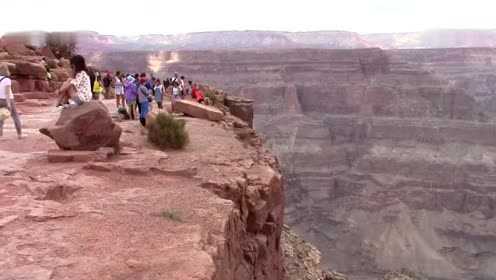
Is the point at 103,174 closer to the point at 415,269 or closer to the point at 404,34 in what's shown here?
the point at 415,269

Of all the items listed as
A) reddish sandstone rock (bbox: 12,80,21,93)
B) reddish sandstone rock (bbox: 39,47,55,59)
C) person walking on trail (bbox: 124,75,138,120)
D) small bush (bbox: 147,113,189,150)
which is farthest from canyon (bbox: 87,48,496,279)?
small bush (bbox: 147,113,189,150)

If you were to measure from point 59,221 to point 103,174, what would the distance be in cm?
213

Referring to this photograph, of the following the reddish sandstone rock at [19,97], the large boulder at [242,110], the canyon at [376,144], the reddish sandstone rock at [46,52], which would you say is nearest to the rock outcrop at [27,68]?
the reddish sandstone rock at [19,97]

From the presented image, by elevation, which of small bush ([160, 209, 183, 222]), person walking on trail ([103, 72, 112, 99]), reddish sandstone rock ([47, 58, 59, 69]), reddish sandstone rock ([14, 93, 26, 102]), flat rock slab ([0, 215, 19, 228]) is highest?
flat rock slab ([0, 215, 19, 228])

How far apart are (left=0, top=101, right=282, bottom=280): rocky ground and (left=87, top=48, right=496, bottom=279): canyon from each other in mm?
28575

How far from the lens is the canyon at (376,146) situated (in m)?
43.4

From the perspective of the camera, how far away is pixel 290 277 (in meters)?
13.7

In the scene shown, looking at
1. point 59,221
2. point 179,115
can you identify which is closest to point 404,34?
point 179,115

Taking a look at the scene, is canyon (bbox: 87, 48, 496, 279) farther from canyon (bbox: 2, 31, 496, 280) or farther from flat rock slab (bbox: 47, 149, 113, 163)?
flat rock slab (bbox: 47, 149, 113, 163)

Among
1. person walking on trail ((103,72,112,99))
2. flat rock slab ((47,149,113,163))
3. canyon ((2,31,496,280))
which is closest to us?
flat rock slab ((47,149,113,163))

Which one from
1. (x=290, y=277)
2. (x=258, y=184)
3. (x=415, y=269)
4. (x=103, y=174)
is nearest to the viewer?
(x=103, y=174)

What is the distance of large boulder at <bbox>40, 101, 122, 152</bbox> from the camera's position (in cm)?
949

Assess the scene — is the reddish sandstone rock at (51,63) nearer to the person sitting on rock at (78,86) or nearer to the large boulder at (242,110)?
Result: the large boulder at (242,110)

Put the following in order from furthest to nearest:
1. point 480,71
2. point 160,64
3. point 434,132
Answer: point 480,71, point 160,64, point 434,132
